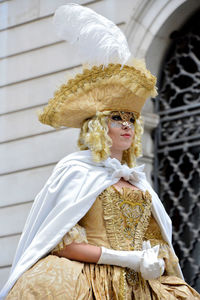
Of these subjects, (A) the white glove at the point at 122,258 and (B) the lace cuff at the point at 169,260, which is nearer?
(A) the white glove at the point at 122,258

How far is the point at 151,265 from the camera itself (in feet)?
14.1

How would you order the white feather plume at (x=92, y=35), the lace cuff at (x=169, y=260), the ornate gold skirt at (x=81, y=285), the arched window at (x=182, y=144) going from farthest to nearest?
the arched window at (x=182, y=144), the white feather plume at (x=92, y=35), the lace cuff at (x=169, y=260), the ornate gold skirt at (x=81, y=285)

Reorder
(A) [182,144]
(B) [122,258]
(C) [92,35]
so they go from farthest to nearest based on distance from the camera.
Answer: (A) [182,144], (C) [92,35], (B) [122,258]

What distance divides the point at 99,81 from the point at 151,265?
1161 mm

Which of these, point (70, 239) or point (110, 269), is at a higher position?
point (70, 239)

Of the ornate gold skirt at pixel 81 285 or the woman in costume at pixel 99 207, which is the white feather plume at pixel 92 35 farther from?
the ornate gold skirt at pixel 81 285

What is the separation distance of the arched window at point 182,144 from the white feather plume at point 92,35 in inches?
74.4

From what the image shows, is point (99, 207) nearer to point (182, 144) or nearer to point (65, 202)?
point (65, 202)

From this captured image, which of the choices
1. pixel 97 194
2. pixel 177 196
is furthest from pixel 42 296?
pixel 177 196

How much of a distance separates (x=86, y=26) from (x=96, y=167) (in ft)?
2.90

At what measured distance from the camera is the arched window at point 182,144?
20.6 ft

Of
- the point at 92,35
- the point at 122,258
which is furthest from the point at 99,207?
the point at 92,35

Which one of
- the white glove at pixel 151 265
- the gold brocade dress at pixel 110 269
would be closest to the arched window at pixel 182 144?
the gold brocade dress at pixel 110 269

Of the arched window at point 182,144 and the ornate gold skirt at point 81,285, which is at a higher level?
the arched window at point 182,144
